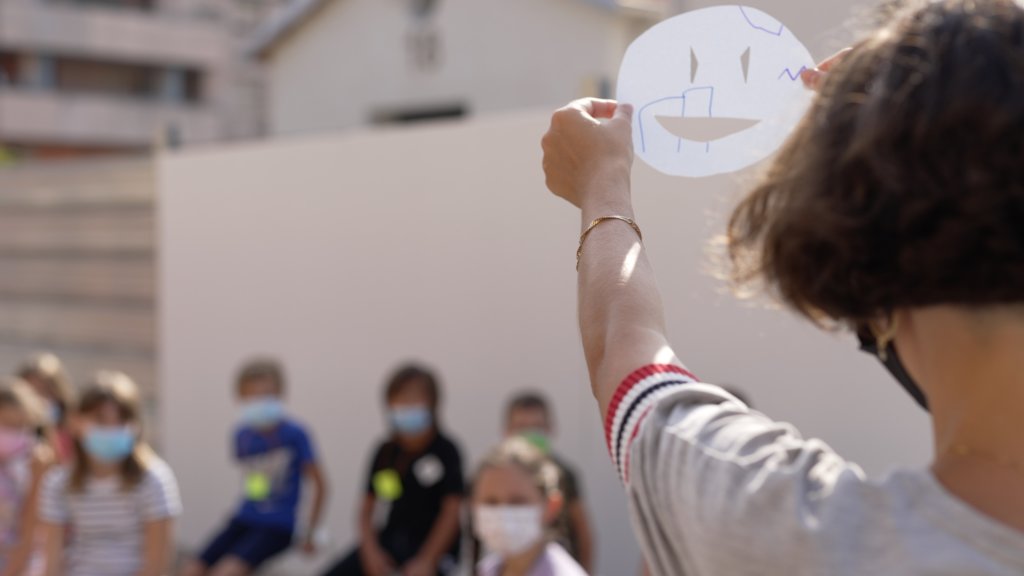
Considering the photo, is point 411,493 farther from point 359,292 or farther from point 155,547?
point 359,292

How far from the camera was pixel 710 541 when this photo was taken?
959 millimetres

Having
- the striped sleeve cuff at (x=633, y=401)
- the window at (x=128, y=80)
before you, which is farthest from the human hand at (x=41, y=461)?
the window at (x=128, y=80)

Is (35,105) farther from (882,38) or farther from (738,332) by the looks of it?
(882,38)

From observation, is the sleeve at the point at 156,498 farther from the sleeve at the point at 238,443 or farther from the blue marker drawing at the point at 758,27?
the blue marker drawing at the point at 758,27

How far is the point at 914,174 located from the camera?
916 mm

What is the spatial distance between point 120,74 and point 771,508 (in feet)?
119

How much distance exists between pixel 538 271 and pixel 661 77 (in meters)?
4.37

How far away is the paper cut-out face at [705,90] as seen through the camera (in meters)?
1.42

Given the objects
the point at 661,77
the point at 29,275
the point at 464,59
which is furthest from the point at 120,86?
the point at 661,77

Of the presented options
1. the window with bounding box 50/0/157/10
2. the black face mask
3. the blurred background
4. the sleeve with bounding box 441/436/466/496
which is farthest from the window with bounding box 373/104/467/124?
the window with bounding box 50/0/157/10

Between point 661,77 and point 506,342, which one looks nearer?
point 661,77

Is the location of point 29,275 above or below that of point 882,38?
below

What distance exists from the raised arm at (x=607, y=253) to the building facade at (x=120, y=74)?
32118mm

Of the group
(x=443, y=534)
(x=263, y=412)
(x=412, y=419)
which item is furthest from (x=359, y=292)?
(x=443, y=534)
